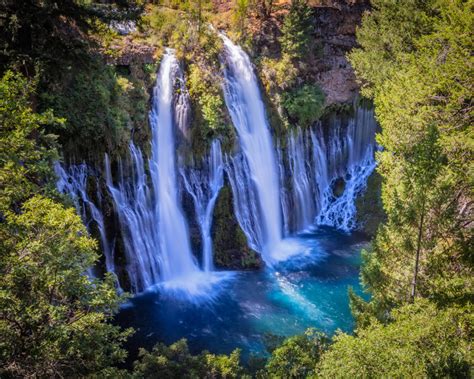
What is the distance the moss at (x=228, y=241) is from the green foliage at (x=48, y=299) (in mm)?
11302

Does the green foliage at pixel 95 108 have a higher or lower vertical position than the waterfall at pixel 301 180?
higher

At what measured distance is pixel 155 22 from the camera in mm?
20203

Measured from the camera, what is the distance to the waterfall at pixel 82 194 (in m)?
13.2

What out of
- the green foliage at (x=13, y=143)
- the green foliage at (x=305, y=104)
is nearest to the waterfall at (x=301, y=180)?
the green foliage at (x=305, y=104)

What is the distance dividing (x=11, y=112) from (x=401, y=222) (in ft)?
29.3

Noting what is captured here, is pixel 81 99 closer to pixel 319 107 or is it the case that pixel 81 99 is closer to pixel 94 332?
pixel 94 332

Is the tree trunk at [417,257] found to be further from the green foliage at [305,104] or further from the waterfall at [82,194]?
the green foliage at [305,104]

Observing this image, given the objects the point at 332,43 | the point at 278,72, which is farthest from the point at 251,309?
the point at 332,43

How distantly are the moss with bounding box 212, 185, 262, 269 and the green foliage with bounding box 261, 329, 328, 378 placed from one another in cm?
932

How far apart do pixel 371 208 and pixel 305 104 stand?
807 centimetres

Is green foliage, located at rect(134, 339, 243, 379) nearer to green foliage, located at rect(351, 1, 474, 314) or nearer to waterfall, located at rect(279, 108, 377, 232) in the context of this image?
green foliage, located at rect(351, 1, 474, 314)

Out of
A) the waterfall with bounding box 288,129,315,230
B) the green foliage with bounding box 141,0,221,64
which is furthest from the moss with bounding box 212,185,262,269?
the green foliage with bounding box 141,0,221,64

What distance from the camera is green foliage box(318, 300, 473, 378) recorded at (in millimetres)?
6309

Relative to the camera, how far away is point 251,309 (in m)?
16.1
